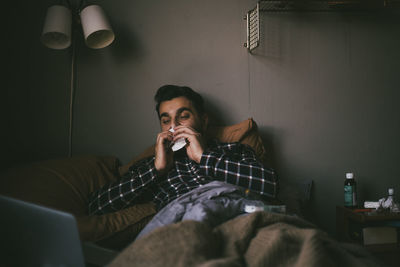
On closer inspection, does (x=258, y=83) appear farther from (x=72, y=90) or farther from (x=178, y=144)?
(x=72, y=90)

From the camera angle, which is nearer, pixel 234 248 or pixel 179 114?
pixel 234 248

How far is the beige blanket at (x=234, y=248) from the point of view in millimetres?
556

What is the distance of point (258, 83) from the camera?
1825mm

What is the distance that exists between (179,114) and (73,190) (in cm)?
55

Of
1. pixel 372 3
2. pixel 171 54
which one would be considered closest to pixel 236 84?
pixel 171 54

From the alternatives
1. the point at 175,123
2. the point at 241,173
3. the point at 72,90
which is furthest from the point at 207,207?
the point at 72,90

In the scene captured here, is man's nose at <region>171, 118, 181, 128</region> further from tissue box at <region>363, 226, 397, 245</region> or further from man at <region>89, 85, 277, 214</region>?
tissue box at <region>363, 226, 397, 245</region>

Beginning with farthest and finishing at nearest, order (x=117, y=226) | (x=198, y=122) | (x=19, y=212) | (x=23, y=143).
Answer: (x=23, y=143)
(x=198, y=122)
(x=117, y=226)
(x=19, y=212)

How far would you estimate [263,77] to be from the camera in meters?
1.83

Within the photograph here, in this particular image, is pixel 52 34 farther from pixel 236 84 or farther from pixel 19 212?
pixel 19 212

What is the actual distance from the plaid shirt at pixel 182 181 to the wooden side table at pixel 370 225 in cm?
56

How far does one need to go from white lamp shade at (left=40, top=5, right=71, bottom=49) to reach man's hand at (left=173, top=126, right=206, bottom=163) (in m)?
0.72

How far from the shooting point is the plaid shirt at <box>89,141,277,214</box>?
121cm

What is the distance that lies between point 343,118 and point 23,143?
5.86ft
